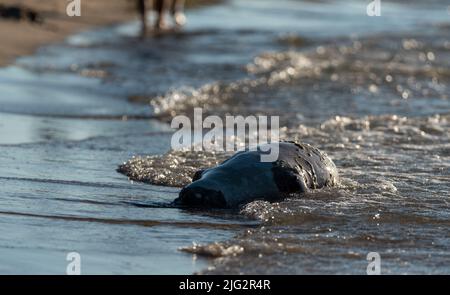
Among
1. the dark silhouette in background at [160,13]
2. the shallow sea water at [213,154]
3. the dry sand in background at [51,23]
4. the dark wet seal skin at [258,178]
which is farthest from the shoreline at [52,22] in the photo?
the dark wet seal skin at [258,178]

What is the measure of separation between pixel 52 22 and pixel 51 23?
7.5 inches

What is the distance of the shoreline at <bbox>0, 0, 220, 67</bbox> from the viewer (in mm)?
13555

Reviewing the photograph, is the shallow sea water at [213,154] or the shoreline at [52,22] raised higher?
the shoreline at [52,22]

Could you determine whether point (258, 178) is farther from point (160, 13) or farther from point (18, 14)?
point (160, 13)

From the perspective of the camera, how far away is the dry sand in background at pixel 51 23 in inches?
533

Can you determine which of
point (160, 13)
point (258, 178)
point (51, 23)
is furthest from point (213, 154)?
point (160, 13)

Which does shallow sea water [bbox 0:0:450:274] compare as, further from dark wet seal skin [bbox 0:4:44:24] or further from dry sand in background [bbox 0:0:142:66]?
dark wet seal skin [bbox 0:4:44:24]

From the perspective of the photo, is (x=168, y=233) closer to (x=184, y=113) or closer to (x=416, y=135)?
(x=416, y=135)

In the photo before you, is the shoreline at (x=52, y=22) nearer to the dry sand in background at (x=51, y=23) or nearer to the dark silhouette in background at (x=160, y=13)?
the dry sand in background at (x=51, y=23)

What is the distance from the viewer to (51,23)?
55.7ft

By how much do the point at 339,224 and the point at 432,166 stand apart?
1.83m

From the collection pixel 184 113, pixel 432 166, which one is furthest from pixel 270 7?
pixel 432 166

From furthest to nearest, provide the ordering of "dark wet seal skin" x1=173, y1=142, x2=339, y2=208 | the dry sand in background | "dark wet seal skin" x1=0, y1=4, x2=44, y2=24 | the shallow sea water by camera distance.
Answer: "dark wet seal skin" x1=0, y1=4, x2=44, y2=24 < the dry sand in background < "dark wet seal skin" x1=173, y1=142, x2=339, y2=208 < the shallow sea water

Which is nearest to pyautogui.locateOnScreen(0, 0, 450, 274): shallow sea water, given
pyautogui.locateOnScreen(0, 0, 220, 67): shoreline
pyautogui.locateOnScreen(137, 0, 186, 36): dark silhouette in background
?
pyautogui.locateOnScreen(0, 0, 220, 67): shoreline
